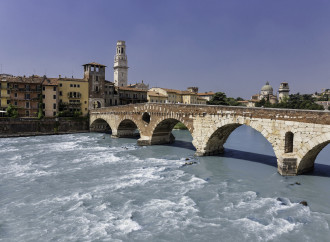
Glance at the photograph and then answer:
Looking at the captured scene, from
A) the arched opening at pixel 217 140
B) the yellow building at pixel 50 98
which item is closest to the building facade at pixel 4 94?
the yellow building at pixel 50 98

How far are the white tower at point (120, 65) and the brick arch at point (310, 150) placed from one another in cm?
7419

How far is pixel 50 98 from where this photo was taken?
5444cm

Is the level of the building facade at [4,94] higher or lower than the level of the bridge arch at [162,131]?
higher

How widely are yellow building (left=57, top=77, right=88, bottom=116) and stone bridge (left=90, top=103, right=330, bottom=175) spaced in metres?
19.2

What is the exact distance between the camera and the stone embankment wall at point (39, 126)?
46.3 meters

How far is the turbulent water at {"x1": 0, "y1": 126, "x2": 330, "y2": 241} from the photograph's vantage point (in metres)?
12.9

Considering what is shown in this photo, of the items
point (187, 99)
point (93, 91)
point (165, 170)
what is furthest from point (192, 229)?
point (187, 99)

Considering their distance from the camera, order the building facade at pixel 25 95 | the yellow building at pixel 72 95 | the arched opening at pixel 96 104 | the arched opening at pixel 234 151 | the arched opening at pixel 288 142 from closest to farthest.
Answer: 1. the arched opening at pixel 288 142
2. the arched opening at pixel 234 151
3. the building facade at pixel 25 95
4. the yellow building at pixel 72 95
5. the arched opening at pixel 96 104

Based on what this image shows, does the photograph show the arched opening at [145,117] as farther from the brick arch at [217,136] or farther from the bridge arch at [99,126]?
the bridge arch at [99,126]

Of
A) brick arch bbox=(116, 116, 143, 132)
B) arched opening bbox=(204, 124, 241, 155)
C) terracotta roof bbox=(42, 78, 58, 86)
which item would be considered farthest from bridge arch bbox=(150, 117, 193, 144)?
terracotta roof bbox=(42, 78, 58, 86)

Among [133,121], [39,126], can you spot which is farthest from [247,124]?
[39,126]

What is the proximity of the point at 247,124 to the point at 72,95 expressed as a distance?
141ft

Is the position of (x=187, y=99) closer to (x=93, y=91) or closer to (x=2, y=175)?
(x=93, y=91)

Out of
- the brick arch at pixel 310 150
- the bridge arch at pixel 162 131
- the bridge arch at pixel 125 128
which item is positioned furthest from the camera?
the bridge arch at pixel 125 128
